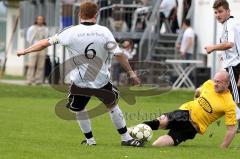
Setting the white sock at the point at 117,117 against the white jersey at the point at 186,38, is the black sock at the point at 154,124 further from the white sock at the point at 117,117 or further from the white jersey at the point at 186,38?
the white jersey at the point at 186,38

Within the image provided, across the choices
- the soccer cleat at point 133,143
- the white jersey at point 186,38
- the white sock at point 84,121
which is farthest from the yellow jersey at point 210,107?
the white jersey at point 186,38

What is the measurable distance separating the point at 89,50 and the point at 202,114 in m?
1.86

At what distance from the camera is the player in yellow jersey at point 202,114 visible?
12.4 meters

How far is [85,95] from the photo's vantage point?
40.5ft

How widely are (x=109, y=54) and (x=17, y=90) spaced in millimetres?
15305

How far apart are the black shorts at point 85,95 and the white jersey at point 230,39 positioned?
216cm

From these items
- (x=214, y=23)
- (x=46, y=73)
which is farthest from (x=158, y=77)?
(x=46, y=73)

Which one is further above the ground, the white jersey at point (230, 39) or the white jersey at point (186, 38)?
the white jersey at point (230, 39)

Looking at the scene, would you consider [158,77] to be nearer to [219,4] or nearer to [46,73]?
[46,73]

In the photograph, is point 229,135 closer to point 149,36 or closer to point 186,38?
point 186,38

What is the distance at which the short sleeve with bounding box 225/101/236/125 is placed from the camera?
12258 millimetres

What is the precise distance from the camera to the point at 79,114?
12.4m

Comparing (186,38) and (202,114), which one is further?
(186,38)

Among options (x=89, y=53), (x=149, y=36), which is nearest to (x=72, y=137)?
(x=89, y=53)
